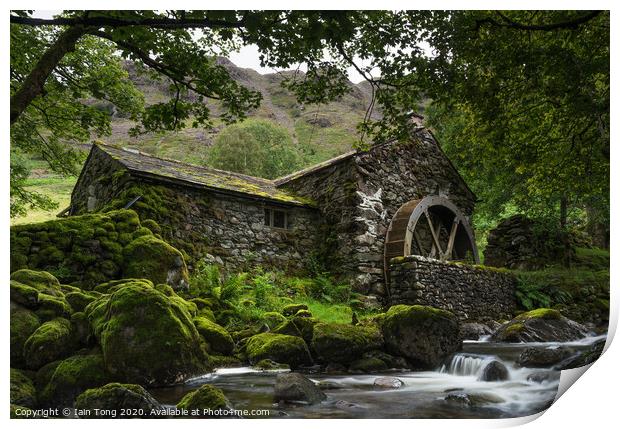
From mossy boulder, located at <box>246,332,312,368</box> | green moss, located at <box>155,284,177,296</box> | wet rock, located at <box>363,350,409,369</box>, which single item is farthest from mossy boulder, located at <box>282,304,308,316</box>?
green moss, located at <box>155,284,177,296</box>

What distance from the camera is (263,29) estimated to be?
11.3 feet

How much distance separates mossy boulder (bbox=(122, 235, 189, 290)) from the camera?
4.64m

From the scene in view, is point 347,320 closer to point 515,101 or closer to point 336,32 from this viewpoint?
point 515,101

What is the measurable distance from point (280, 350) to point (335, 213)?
4419 mm

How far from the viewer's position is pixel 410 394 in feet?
11.1

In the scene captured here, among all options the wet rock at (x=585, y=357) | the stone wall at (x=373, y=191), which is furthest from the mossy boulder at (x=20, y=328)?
the stone wall at (x=373, y=191)

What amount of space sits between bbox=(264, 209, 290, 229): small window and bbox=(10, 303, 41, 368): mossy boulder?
5.01 meters

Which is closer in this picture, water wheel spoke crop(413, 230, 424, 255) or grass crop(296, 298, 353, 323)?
grass crop(296, 298, 353, 323)

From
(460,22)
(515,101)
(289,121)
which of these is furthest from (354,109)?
(515,101)

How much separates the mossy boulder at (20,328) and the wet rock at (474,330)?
16.8 ft

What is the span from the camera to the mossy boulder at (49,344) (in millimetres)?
3121

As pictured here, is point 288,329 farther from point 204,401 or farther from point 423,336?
point 204,401

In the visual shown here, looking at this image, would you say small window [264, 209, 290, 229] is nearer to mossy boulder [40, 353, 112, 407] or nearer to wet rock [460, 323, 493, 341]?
wet rock [460, 323, 493, 341]

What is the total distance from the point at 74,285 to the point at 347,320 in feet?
12.3
